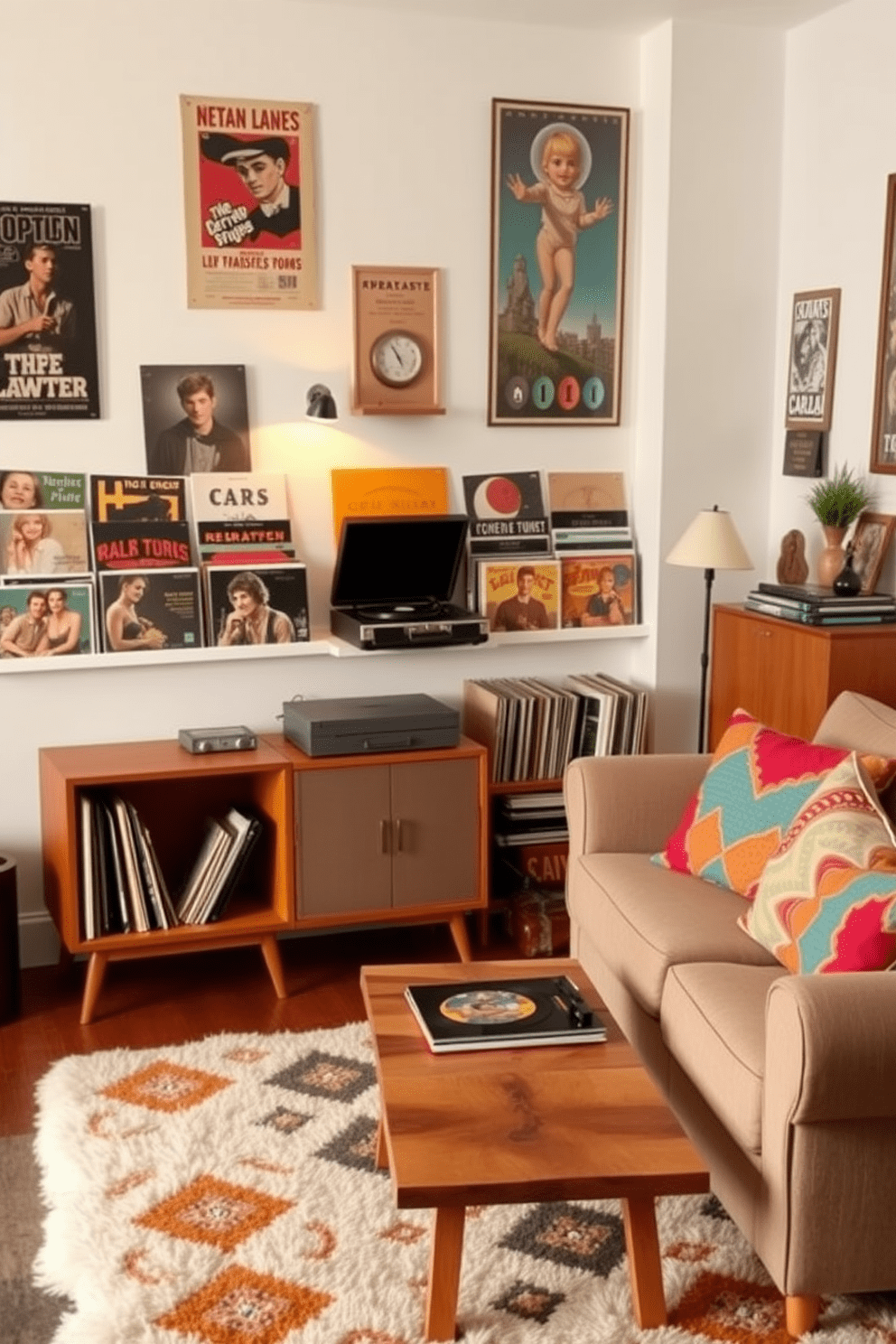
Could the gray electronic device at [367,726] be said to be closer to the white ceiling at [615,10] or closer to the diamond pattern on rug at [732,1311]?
the diamond pattern on rug at [732,1311]

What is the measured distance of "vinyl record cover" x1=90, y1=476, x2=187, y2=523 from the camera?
3.92 m

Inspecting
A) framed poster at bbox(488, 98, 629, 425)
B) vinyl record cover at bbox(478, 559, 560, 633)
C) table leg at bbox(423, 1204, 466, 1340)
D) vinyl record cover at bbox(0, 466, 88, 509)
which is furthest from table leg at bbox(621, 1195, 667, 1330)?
framed poster at bbox(488, 98, 629, 425)

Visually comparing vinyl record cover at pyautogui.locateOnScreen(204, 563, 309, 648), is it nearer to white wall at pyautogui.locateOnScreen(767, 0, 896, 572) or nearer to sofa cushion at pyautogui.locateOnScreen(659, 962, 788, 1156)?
white wall at pyautogui.locateOnScreen(767, 0, 896, 572)

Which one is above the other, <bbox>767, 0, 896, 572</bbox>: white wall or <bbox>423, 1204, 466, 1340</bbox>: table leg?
<bbox>767, 0, 896, 572</bbox>: white wall

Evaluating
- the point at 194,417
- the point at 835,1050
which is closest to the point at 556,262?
the point at 194,417

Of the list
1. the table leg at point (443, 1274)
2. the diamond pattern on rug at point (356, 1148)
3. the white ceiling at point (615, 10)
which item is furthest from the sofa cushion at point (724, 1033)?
the white ceiling at point (615, 10)

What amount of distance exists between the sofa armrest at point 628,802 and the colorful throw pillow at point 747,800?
10cm

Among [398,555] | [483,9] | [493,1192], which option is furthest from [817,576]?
[493,1192]

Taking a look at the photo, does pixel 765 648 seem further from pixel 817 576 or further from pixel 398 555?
pixel 398 555

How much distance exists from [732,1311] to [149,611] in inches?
89.9

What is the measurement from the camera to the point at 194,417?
3.97 m

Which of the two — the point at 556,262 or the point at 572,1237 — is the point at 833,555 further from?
the point at 572,1237

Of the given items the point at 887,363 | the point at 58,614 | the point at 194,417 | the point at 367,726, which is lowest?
the point at 367,726

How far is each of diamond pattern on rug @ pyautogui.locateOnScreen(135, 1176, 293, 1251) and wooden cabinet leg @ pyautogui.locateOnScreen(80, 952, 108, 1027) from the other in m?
0.89
